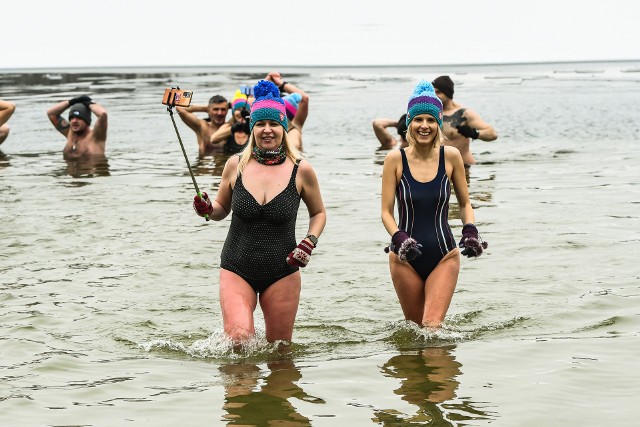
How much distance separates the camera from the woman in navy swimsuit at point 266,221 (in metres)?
7.38

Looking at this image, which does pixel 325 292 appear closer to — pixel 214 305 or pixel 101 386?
pixel 214 305

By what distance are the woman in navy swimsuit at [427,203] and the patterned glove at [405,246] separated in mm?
160

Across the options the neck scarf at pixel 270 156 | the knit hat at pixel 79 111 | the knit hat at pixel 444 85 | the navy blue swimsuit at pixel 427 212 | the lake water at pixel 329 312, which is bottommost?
the lake water at pixel 329 312

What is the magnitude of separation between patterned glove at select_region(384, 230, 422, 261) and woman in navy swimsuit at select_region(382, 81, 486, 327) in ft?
0.52

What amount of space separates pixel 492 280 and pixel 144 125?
732 inches

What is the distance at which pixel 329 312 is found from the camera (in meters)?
9.45

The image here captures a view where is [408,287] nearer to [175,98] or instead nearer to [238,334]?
[238,334]

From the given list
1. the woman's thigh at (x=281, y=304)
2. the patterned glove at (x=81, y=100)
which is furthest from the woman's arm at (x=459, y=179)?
the patterned glove at (x=81, y=100)

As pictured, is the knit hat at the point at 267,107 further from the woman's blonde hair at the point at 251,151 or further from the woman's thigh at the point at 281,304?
the woman's thigh at the point at 281,304

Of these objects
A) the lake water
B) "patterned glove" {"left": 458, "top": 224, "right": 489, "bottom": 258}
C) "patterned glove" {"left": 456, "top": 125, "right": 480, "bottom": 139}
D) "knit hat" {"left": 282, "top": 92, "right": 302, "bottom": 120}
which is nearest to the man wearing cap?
the lake water

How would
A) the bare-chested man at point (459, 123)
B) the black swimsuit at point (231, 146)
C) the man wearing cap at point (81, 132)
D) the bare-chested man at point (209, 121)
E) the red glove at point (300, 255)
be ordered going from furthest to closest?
the black swimsuit at point (231, 146)
the bare-chested man at point (209, 121)
the man wearing cap at point (81, 132)
the bare-chested man at point (459, 123)
the red glove at point (300, 255)

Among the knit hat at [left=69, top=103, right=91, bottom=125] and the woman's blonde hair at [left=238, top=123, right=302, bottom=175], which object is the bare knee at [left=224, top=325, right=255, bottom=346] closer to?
the woman's blonde hair at [left=238, top=123, right=302, bottom=175]

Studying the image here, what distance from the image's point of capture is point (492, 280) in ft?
34.2

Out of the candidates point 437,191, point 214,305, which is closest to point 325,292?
point 214,305
